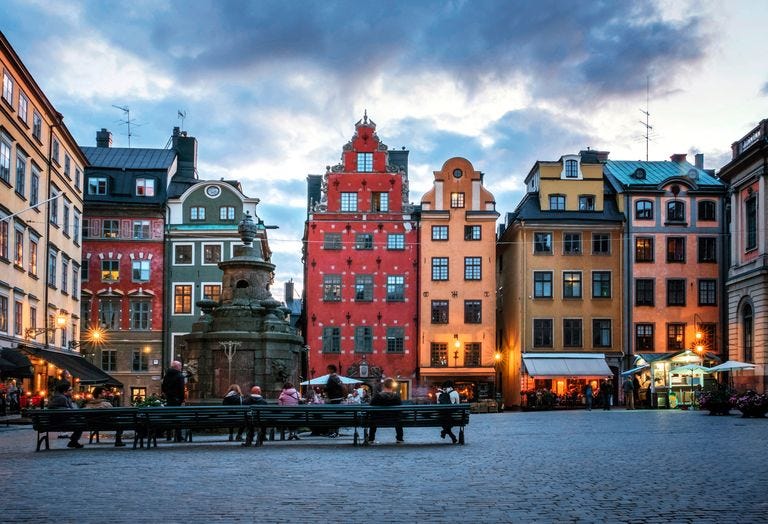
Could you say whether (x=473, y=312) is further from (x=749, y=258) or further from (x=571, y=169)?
(x=749, y=258)

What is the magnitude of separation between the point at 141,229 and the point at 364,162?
15.0 meters

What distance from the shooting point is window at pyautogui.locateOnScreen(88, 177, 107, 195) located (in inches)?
2625

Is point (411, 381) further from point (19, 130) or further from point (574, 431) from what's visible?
point (574, 431)

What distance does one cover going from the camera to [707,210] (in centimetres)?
6425

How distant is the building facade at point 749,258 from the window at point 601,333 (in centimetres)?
956

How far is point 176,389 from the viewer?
23609 millimetres

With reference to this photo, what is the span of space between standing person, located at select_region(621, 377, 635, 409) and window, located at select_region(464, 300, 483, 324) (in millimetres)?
9676

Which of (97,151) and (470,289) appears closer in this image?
(470,289)

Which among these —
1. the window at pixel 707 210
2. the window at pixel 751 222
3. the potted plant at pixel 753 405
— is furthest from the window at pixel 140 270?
the potted plant at pixel 753 405

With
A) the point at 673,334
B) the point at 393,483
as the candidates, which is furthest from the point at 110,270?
the point at 393,483

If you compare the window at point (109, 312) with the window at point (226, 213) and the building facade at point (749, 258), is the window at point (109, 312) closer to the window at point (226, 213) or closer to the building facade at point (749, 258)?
the window at point (226, 213)

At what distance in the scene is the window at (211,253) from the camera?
65.9 meters

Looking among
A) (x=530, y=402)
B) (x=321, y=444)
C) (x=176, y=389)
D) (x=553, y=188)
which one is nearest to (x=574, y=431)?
(x=321, y=444)

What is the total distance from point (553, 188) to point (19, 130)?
33769 mm
